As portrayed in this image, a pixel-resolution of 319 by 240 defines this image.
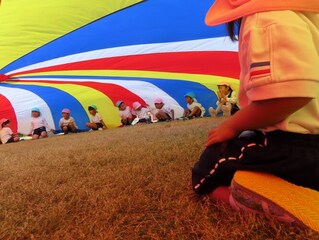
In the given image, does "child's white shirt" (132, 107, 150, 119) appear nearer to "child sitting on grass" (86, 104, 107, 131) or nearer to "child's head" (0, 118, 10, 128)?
"child sitting on grass" (86, 104, 107, 131)

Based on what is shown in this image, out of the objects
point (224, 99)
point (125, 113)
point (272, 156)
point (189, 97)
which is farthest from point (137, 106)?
point (272, 156)

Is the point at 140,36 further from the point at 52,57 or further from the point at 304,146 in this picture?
the point at 304,146

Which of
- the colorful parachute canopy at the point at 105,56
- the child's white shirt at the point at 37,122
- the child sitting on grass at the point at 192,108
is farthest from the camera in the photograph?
the child sitting on grass at the point at 192,108

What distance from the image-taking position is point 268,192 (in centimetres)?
53

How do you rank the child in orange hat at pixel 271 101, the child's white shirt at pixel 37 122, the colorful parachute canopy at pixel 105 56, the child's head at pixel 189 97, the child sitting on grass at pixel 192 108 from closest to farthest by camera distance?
the child in orange hat at pixel 271 101, the colorful parachute canopy at pixel 105 56, the child's white shirt at pixel 37 122, the child sitting on grass at pixel 192 108, the child's head at pixel 189 97

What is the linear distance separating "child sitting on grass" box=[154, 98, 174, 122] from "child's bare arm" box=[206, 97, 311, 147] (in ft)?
10.2

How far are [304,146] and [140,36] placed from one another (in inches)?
124

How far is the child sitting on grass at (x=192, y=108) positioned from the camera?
3.68 metres

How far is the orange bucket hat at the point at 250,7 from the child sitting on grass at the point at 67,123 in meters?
Result: 3.18

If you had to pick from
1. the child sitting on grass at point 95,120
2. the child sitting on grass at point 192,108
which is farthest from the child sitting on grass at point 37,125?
the child sitting on grass at point 192,108

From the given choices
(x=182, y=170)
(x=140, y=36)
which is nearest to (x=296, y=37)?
(x=182, y=170)

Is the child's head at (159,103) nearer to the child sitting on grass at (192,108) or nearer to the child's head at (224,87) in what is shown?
the child sitting on grass at (192,108)

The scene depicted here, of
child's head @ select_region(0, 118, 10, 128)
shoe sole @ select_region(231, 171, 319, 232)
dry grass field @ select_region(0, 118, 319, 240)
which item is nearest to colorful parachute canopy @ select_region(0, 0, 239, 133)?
child's head @ select_region(0, 118, 10, 128)

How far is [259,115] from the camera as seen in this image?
530mm
